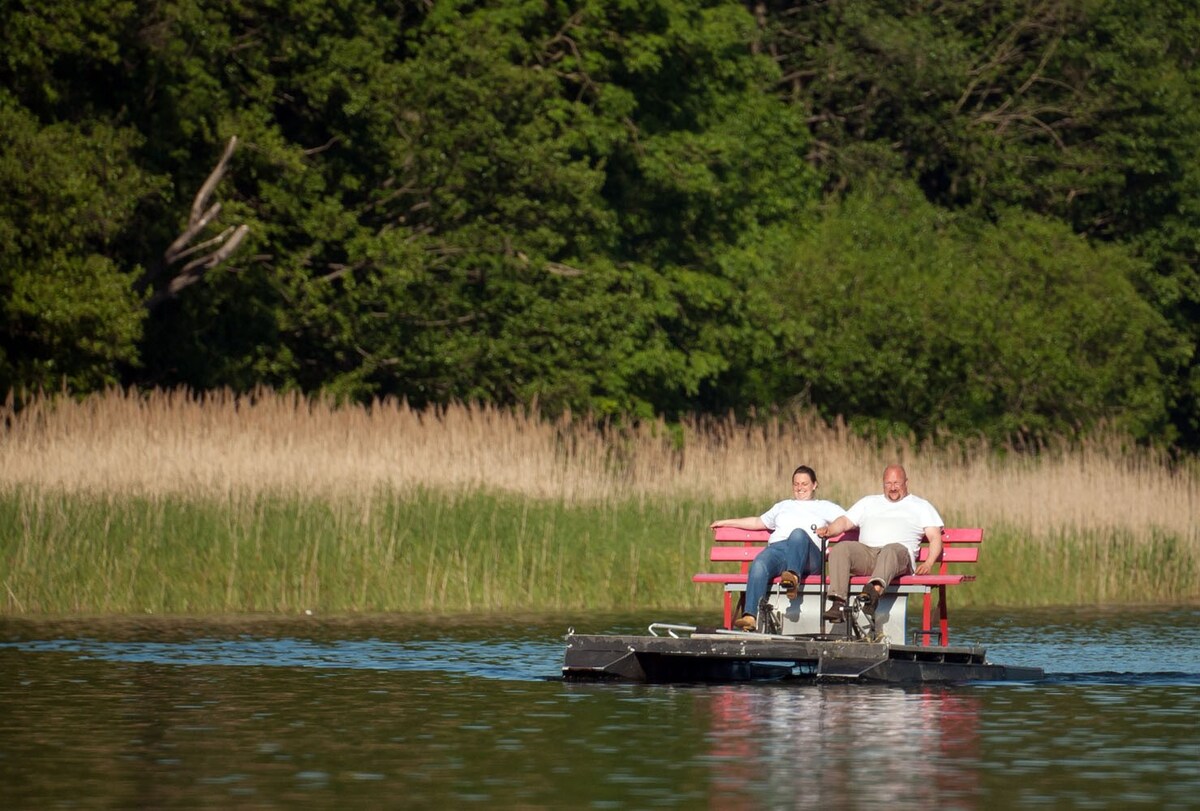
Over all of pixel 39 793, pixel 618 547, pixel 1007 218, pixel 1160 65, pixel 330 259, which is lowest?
pixel 39 793

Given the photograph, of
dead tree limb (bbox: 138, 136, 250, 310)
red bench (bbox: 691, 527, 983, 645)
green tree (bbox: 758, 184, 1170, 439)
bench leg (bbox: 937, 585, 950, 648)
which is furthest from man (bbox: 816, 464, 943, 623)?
green tree (bbox: 758, 184, 1170, 439)

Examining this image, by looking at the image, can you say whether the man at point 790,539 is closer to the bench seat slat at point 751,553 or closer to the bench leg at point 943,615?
the bench seat slat at point 751,553

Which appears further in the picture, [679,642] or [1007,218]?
[1007,218]

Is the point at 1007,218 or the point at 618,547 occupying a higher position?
the point at 1007,218

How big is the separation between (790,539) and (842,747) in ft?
15.0

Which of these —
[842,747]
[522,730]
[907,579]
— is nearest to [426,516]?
[907,579]

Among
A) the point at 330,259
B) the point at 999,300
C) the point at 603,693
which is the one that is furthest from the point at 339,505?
the point at 999,300

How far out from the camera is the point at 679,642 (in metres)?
15.6

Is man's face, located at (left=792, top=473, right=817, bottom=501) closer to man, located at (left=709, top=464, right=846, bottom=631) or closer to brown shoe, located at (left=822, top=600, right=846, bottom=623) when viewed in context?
man, located at (left=709, top=464, right=846, bottom=631)

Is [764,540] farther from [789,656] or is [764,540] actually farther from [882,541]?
[789,656]

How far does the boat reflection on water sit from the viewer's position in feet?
34.7

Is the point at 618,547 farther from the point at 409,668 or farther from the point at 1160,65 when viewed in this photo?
the point at 1160,65

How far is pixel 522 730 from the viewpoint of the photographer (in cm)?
1306

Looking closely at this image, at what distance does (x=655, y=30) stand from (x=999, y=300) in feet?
25.4
